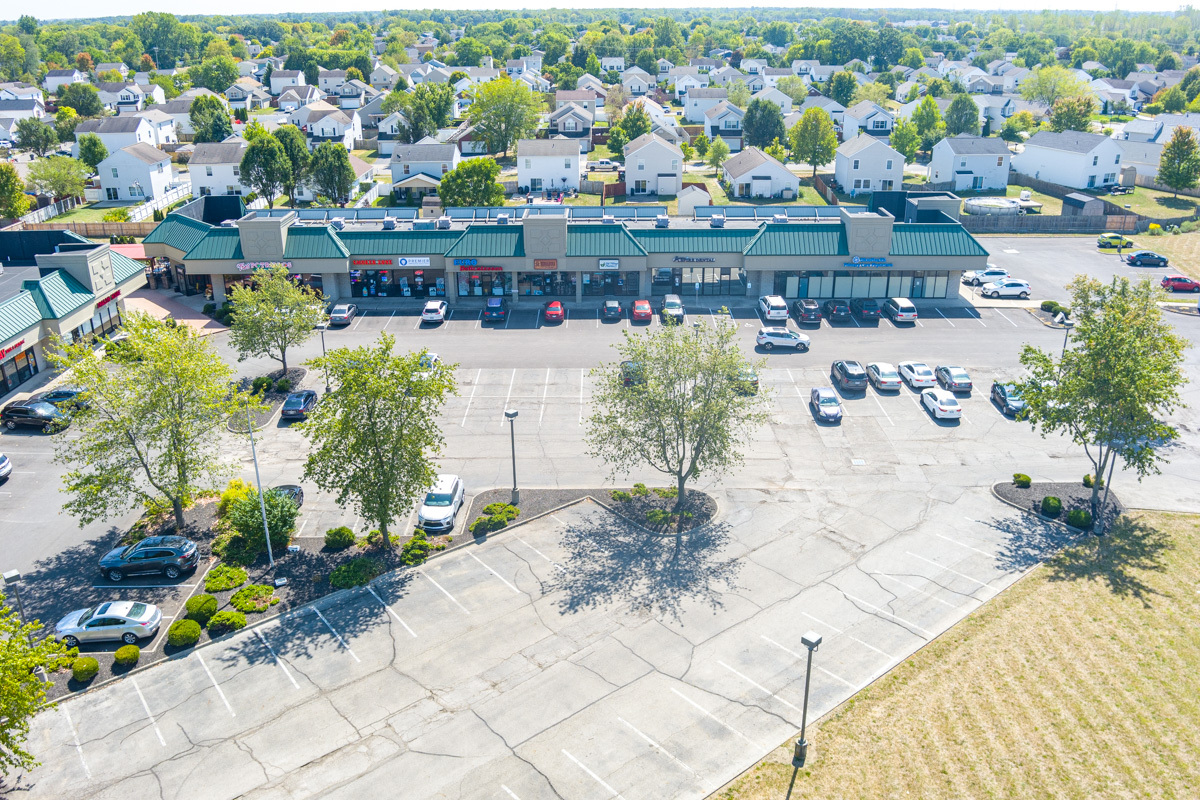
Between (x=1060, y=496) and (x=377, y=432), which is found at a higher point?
(x=377, y=432)

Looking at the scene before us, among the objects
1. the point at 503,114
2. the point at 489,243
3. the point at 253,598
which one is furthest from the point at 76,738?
the point at 503,114

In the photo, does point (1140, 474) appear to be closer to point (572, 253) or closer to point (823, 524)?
point (823, 524)

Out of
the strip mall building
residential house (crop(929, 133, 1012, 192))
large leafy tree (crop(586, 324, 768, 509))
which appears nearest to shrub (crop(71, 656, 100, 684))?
large leafy tree (crop(586, 324, 768, 509))

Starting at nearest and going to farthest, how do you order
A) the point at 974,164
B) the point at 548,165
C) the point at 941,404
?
the point at 941,404 < the point at 548,165 < the point at 974,164

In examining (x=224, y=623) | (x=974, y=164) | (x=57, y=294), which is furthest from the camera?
(x=974, y=164)

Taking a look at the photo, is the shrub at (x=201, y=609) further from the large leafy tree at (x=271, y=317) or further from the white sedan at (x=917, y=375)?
the white sedan at (x=917, y=375)

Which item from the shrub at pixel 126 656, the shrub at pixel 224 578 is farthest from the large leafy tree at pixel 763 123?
the shrub at pixel 126 656

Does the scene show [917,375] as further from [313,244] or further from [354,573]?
[313,244]
